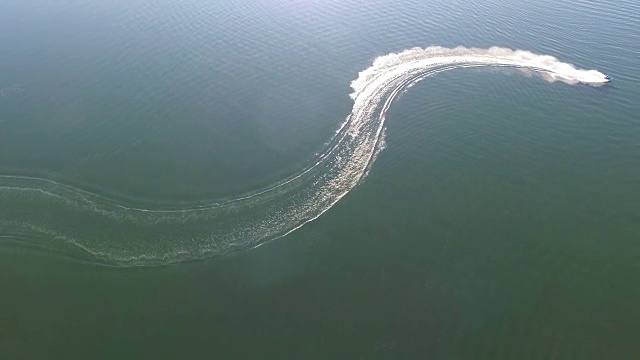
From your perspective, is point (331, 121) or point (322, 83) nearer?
point (331, 121)

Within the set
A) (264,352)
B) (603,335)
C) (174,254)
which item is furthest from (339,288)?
(603,335)

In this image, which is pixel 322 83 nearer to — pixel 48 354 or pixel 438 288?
pixel 438 288

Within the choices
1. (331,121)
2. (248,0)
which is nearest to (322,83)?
(331,121)

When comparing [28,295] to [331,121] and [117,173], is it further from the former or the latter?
[331,121]

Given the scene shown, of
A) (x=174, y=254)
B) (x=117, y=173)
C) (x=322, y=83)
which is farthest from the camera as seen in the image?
(x=322, y=83)

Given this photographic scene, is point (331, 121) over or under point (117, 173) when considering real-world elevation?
over

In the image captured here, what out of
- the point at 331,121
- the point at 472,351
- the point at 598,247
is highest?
the point at 331,121

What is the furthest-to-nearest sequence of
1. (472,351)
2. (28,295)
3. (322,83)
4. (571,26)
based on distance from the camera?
1. (571,26)
2. (322,83)
3. (28,295)
4. (472,351)
